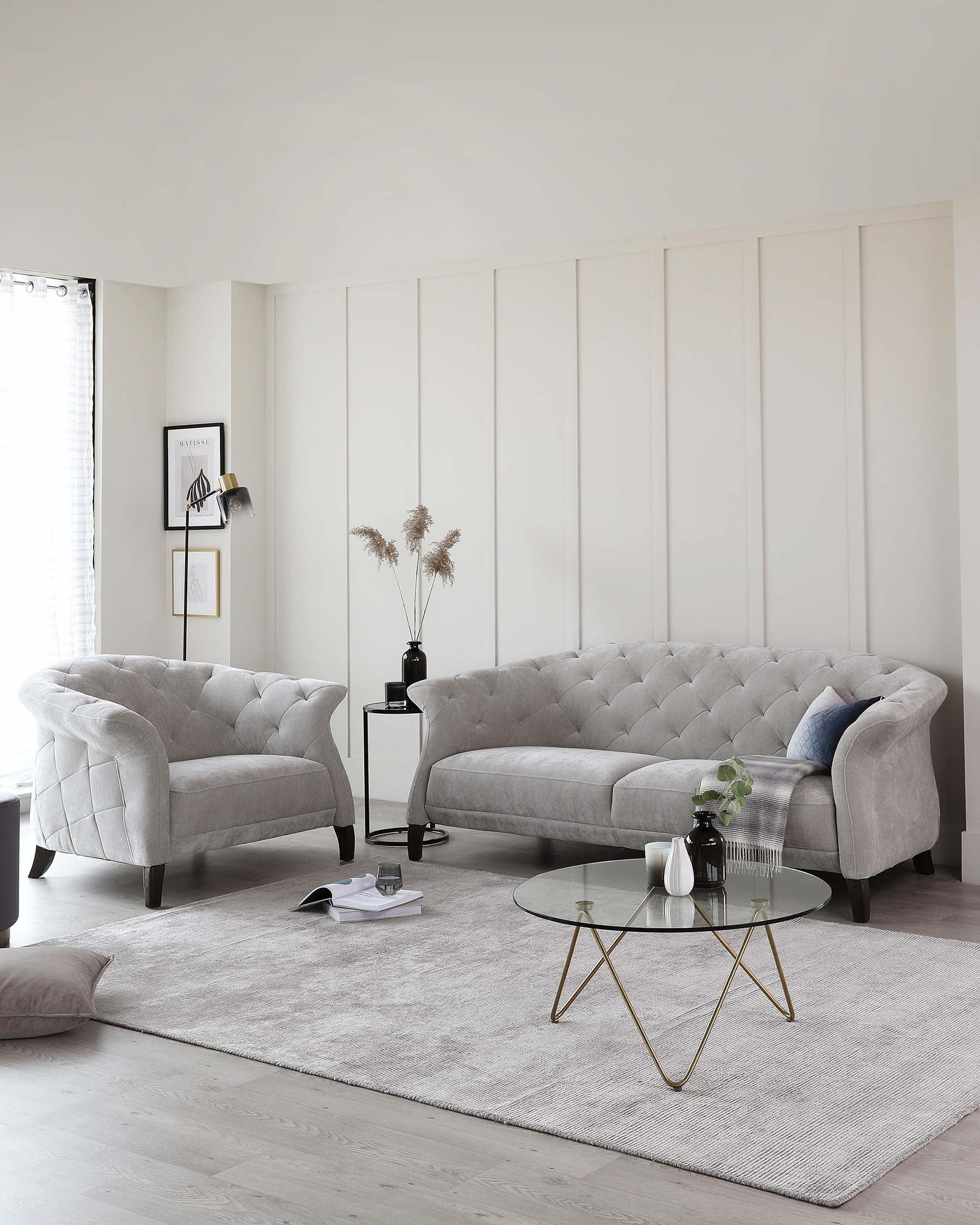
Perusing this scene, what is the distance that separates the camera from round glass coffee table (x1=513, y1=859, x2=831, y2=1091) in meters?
3.13

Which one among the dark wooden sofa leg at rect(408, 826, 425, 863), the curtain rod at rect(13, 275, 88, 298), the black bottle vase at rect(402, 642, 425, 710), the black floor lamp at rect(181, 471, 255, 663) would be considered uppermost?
the curtain rod at rect(13, 275, 88, 298)

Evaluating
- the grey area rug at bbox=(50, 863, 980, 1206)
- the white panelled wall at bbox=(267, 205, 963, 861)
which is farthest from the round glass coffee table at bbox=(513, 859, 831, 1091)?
the white panelled wall at bbox=(267, 205, 963, 861)

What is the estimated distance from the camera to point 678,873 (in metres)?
3.37

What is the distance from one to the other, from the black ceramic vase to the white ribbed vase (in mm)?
80

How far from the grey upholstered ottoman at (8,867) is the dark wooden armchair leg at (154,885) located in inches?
24.8

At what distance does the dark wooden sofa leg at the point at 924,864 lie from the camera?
533 centimetres

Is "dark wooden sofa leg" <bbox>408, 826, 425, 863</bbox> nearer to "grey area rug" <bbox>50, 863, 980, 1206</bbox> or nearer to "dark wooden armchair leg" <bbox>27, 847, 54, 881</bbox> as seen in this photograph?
"grey area rug" <bbox>50, 863, 980, 1206</bbox>

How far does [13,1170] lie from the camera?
275 centimetres

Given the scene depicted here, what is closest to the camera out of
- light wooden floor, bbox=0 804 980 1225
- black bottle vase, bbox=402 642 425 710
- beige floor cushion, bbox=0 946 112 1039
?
light wooden floor, bbox=0 804 980 1225

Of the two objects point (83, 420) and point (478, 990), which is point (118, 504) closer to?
point (83, 420)

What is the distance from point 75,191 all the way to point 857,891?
3.76 meters

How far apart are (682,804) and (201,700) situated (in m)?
2.28

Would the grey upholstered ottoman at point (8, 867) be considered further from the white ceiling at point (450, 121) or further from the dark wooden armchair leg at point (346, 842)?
the white ceiling at point (450, 121)

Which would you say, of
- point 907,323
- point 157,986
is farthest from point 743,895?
point 907,323
